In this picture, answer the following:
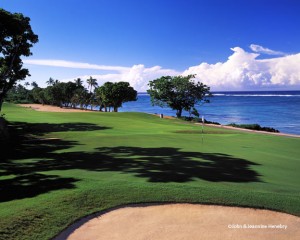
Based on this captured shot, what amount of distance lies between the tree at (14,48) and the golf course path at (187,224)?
2330 cm

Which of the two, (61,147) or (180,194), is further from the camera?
(61,147)

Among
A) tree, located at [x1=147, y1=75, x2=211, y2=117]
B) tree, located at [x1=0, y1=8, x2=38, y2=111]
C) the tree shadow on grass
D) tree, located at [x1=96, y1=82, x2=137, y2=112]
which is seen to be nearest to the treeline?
tree, located at [x1=96, y1=82, x2=137, y2=112]

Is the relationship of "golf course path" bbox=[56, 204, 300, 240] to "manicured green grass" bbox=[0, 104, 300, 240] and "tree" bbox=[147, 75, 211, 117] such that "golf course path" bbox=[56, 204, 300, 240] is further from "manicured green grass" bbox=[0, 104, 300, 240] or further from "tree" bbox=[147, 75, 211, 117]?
"tree" bbox=[147, 75, 211, 117]

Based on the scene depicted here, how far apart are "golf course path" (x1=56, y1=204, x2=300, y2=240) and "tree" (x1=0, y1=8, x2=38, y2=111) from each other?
2330 centimetres

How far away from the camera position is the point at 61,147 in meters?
18.9

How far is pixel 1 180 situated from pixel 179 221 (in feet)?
22.1

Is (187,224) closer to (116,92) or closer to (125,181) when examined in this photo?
(125,181)

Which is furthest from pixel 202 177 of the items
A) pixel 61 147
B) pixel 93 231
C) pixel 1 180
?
pixel 61 147

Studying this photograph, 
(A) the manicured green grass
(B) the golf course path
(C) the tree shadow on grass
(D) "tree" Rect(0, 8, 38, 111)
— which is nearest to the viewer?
(B) the golf course path

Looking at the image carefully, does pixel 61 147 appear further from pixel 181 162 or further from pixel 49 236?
pixel 49 236

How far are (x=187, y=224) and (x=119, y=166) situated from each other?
19.0 feet

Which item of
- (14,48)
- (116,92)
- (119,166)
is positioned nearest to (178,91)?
(116,92)

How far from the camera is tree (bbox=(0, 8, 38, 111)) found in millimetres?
26269

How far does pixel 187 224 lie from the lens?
761cm
